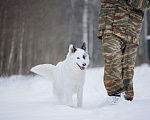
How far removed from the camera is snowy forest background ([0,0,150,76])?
29.2ft

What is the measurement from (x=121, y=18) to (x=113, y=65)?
73 cm

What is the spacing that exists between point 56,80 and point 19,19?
805 centimetres

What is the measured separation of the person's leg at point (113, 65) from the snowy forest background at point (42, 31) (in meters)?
5.98

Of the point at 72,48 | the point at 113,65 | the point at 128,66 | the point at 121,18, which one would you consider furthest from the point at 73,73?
the point at 121,18

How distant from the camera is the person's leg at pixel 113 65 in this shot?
209cm

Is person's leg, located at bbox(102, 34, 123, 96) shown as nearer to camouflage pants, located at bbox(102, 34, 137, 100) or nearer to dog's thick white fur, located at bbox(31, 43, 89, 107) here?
camouflage pants, located at bbox(102, 34, 137, 100)

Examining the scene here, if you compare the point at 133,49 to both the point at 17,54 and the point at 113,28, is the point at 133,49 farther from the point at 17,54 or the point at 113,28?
the point at 17,54

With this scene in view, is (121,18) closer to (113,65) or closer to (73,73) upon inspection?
(113,65)

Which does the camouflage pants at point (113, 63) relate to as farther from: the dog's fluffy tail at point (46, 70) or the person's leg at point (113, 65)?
the dog's fluffy tail at point (46, 70)

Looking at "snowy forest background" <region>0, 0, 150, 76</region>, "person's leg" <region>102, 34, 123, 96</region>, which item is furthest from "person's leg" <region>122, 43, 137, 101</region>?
"snowy forest background" <region>0, 0, 150, 76</region>

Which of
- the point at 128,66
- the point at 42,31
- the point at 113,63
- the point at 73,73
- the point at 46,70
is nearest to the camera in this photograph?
the point at 113,63

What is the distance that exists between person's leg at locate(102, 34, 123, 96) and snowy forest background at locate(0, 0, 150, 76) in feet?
19.6

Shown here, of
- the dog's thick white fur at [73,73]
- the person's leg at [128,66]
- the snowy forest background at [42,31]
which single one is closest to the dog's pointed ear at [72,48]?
the dog's thick white fur at [73,73]

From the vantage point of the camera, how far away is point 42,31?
434 inches
